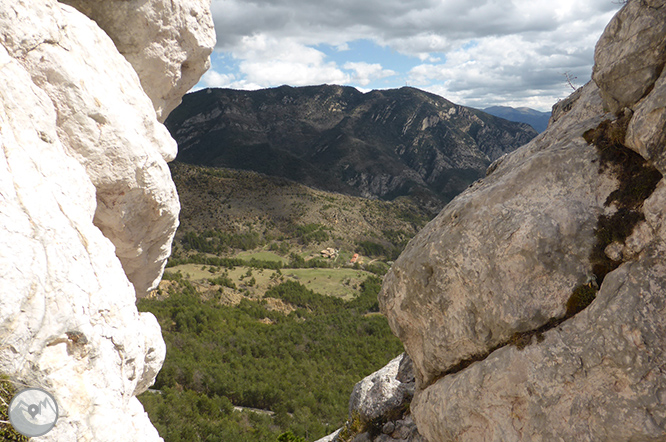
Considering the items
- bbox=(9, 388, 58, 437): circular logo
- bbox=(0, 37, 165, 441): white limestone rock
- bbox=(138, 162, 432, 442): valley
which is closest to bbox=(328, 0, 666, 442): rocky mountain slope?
bbox=(0, 37, 165, 441): white limestone rock

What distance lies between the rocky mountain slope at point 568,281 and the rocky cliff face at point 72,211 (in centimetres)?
618

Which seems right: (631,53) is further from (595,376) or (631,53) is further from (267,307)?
(267,307)

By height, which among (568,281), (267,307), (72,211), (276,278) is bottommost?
(267,307)

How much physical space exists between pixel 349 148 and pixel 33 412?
170105 millimetres

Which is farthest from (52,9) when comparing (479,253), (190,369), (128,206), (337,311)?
(337,311)

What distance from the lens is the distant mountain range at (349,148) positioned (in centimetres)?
14688

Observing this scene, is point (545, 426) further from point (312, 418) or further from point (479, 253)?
point (312, 418)

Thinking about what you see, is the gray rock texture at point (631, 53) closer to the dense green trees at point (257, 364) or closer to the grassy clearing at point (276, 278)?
the dense green trees at point (257, 364)

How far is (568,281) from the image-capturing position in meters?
6.64

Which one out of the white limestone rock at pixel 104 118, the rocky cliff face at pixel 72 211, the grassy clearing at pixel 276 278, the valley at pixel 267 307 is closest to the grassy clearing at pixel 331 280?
the grassy clearing at pixel 276 278

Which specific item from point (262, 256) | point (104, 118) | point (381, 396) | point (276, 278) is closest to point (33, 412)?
point (104, 118)

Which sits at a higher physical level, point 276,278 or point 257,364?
point 276,278

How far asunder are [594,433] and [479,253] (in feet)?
10.9

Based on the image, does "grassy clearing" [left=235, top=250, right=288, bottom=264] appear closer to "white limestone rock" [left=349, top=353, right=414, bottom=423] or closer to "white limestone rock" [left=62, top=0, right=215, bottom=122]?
"white limestone rock" [left=349, top=353, right=414, bottom=423]
